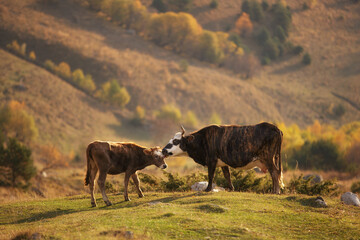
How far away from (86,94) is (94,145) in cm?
8984

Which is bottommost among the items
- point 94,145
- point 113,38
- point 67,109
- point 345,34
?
point 67,109

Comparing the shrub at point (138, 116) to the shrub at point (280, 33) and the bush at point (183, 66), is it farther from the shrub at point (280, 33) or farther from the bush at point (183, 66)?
the shrub at point (280, 33)

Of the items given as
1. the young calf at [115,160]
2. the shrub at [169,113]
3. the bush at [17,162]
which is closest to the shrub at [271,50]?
the shrub at [169,113]

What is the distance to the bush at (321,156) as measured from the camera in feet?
181

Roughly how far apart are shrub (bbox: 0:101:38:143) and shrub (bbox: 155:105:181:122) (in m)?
29.8

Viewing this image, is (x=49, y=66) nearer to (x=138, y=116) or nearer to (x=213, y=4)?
(x=138, y=116)

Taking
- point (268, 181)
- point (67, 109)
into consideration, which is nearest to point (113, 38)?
point (67, 109)

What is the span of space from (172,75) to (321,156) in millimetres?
64753

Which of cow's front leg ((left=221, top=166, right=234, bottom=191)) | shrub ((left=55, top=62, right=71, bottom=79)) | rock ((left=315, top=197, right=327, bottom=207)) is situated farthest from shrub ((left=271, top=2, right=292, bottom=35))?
rock ((left=315, top=197, right=327, bottom=207))

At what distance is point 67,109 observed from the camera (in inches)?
3728

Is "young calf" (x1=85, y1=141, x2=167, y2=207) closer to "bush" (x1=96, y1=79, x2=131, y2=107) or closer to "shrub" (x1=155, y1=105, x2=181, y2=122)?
"shrub" (x1=155, y1=105, x2=181, y2=122)

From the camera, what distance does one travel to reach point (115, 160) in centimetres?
1683

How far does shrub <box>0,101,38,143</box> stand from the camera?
80.5 meters

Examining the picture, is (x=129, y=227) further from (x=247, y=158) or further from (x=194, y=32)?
(x=194, y=32)
